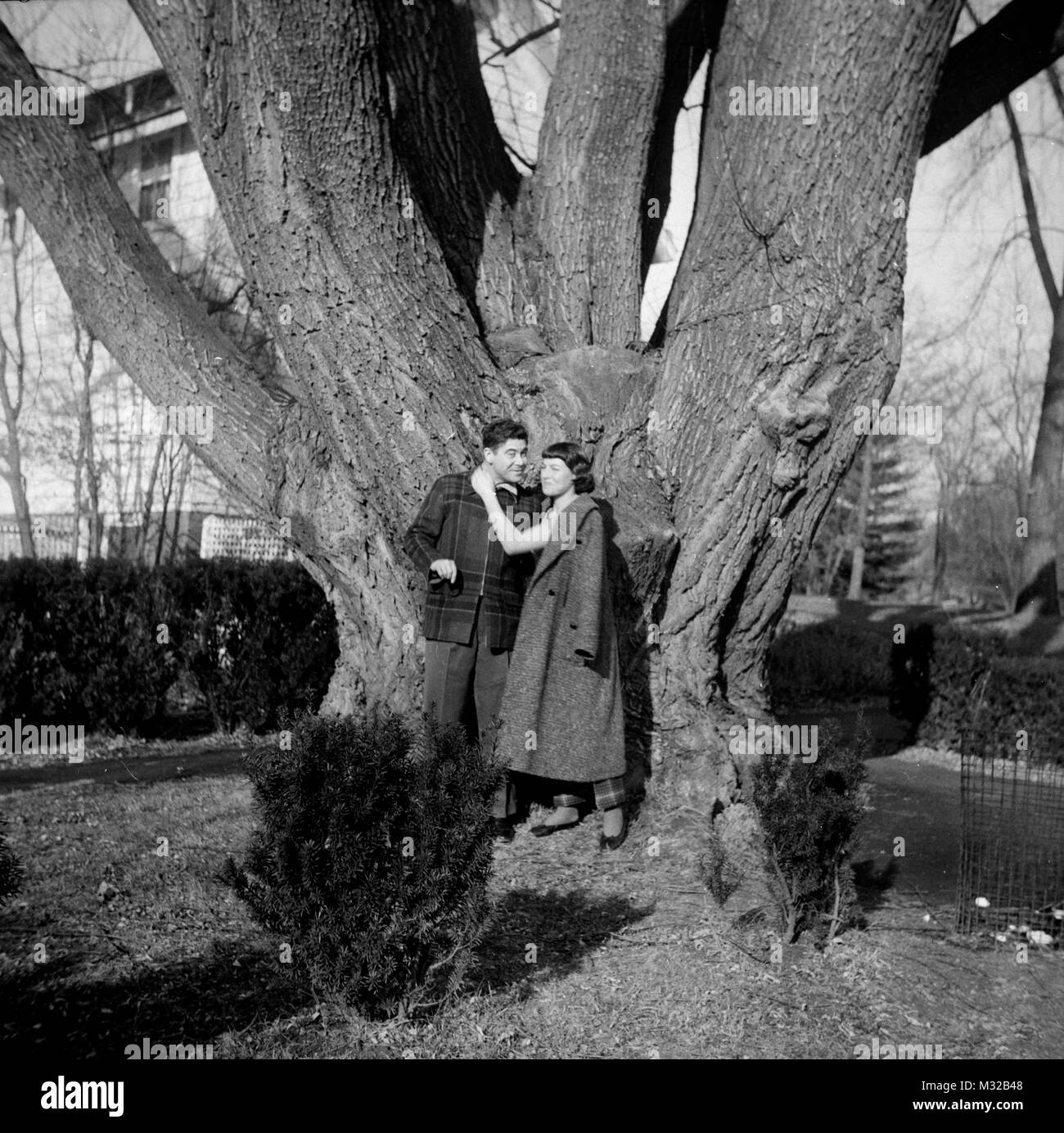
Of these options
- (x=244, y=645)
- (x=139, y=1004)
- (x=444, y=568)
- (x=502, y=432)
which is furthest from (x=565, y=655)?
(x=244, y=645)

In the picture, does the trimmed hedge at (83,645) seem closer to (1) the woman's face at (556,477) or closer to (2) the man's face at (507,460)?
(2) the man's face at (507,460)

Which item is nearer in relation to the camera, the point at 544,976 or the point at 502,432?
the point at 544,976

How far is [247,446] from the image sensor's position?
589 cm

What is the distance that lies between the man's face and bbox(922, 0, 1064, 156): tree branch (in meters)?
3.70

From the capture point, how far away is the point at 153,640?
7.89 meters

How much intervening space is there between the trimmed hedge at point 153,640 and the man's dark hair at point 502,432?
2.92 m

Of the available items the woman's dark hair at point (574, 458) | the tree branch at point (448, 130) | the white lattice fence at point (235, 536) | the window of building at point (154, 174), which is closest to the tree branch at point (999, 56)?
the tree branch at point (448, 130)

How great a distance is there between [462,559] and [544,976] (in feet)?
6.83

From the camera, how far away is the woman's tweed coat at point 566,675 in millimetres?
5062

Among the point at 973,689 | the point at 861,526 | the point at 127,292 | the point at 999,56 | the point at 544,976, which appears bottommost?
the point at 544,976

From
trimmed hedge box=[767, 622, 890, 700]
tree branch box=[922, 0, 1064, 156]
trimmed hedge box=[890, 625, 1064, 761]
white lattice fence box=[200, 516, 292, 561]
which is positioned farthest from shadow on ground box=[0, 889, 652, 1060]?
white lattice fence box=[200, 516, 292, 561]

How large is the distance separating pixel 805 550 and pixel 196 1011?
12.7 ft

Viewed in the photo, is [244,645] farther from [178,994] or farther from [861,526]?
[861,526]

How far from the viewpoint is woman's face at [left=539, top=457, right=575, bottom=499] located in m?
5.15
